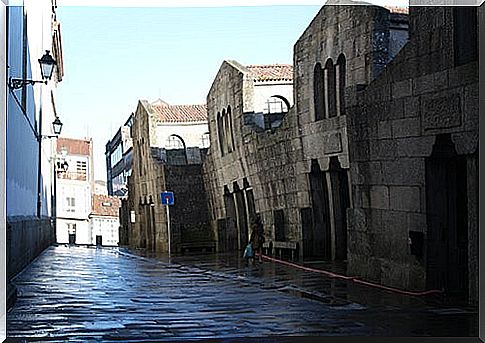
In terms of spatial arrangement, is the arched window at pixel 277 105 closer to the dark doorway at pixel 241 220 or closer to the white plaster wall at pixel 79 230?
the dark doorway at pixel 241 220

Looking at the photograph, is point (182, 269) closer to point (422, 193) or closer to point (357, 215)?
point (357, 215)

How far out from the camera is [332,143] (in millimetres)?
21016

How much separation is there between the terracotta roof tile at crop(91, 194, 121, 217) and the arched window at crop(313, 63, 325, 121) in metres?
56.8

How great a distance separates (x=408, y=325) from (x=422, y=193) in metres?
3.73

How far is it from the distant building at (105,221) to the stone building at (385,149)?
176 feet

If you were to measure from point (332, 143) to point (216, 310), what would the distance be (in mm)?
10179

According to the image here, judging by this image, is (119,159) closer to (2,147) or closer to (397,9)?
(397,9)

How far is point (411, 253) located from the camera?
13578mm

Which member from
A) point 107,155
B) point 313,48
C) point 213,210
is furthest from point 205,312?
point 107,155

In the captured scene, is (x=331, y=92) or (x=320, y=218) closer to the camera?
(x=331, y=92)

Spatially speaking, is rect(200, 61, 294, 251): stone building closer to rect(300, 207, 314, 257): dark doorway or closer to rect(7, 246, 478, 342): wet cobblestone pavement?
rect(300, 207, 314, 257): dark doorway

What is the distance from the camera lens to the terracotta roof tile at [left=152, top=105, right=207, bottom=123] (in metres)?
54.5

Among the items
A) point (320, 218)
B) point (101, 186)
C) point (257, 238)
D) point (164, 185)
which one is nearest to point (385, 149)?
point (320, 218)

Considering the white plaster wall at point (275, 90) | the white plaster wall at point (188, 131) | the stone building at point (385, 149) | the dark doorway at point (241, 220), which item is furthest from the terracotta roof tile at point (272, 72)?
the white plaster wall at point (188, 131)
